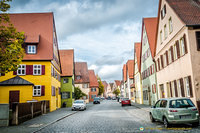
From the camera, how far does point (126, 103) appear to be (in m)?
38.2

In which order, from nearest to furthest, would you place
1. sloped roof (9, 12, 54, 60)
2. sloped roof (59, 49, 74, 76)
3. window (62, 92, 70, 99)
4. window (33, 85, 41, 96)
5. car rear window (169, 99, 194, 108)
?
car rear window (169, 99, 194, 108) → window (33, 85, 41, 96) → sloped roof (9, 12, 54, 60) → window (62, 92, 70, 99) → sloped roof (59, 49, 74, 76)

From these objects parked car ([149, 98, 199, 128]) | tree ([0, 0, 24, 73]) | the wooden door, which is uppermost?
tree ([0, 0, 24, 73])

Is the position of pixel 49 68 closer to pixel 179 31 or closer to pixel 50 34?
pixel 50 34

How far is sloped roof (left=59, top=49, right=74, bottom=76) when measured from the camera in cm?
4384

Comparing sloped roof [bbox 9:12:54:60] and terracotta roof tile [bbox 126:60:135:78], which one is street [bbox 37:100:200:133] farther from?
terracotta roof tile [bbox 126:60:135:78]

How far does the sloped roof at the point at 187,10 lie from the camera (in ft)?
56.3

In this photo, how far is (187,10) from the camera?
62.8ft

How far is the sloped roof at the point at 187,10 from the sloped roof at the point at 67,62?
26899mm

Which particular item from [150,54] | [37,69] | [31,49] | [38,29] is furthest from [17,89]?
→ [150,54]

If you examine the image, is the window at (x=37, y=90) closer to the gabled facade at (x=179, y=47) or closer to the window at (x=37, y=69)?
the window at (x=37, y=69)

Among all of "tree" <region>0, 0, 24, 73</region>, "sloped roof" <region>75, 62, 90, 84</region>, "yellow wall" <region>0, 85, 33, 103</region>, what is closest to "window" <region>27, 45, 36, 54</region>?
"yellow wall" <region>0, 85, 33, 103</region>

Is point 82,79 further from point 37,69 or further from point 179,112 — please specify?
point 179,112

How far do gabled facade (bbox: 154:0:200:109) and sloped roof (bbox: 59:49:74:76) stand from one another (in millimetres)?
21667

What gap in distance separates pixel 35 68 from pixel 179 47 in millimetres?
18155
